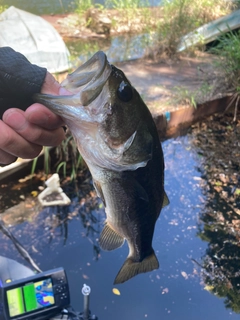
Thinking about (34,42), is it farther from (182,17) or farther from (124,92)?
(124,92)

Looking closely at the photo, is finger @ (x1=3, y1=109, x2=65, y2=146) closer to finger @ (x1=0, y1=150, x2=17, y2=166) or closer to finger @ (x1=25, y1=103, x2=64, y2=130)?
finger @ (x1=25, y1=103, x2=64, y2=130)

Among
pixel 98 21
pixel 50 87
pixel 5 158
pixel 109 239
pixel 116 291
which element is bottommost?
pixel 116 291

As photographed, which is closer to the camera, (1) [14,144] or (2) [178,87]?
(1) [14,144]

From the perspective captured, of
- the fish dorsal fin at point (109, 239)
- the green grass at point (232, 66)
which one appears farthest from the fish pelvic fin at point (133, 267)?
the green grass at point (232, 66)

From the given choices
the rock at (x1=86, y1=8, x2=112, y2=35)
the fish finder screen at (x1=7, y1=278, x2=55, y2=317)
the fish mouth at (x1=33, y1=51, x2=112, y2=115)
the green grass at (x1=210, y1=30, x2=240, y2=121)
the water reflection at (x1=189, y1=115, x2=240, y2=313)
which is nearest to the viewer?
the fish mouth at (x1=33, y1=51, x2=112, y2=115)

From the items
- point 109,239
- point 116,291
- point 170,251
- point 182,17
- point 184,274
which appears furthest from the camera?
point 182,17

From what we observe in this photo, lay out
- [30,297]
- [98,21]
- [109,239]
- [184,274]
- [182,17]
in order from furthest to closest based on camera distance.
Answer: [98,21] < [182,17] < [184,274] < [30,297] < [109,239]

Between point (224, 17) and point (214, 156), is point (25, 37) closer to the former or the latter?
point (214, 156)

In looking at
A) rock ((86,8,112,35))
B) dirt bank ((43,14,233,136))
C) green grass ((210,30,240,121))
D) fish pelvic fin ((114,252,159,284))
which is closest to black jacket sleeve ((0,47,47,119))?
fish pelvic fin ((114,252,159,284))

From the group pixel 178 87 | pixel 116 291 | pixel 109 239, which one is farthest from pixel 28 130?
pixel 178 87
